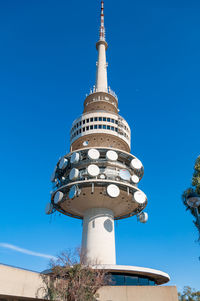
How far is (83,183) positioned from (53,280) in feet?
44.9

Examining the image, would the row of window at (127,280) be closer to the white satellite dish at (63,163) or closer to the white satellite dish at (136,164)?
the white satellite dish at (136,164)

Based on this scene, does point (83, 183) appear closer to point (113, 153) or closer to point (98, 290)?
point (113, 153)

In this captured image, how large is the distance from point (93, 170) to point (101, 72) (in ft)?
83.7

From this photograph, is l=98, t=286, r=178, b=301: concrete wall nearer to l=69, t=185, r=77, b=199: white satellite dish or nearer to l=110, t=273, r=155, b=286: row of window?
l=110, t=273, r=155, b=286: row of window

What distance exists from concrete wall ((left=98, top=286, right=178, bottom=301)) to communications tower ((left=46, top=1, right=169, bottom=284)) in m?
4.24

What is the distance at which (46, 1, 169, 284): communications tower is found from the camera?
34.2 metres

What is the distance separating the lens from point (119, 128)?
42.8m

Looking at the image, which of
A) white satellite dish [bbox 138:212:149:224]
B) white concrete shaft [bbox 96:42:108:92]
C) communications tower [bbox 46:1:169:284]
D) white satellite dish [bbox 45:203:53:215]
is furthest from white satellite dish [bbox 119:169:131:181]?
white concrete shaft [bbox 96:42:108:92]

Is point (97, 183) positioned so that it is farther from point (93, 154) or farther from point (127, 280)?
point (127, 280)

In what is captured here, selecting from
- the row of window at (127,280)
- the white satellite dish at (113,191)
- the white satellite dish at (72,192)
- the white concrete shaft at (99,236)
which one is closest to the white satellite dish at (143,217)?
the white concrete shaft at (99,236)

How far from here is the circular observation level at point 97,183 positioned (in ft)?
116

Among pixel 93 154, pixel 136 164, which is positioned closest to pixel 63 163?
pixel 93 154

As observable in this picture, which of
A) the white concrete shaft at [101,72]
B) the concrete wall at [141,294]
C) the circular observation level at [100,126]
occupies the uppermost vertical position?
the white concrete shaft at [101,72]

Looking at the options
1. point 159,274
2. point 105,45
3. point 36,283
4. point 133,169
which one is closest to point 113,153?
point 133,169
